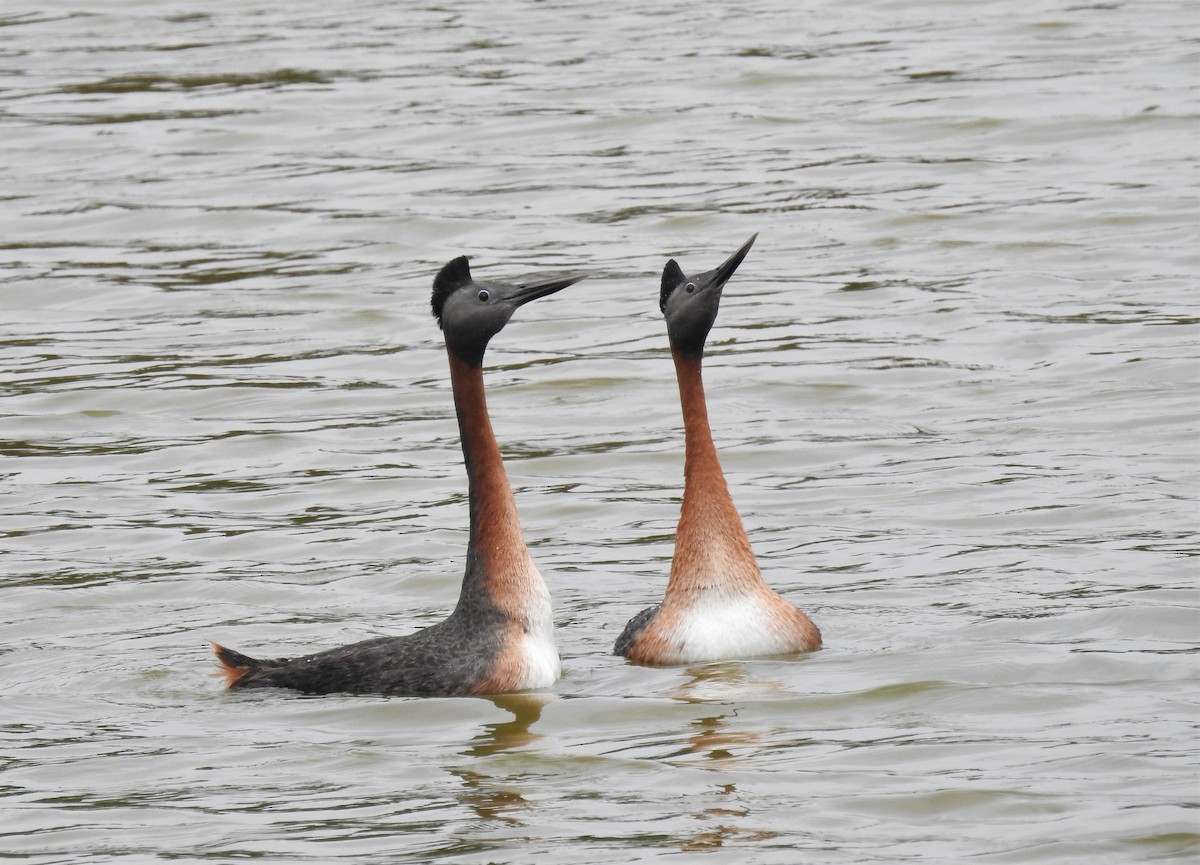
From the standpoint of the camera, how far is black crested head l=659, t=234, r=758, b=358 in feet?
32.7

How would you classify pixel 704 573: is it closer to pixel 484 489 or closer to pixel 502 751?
pixel 484 489

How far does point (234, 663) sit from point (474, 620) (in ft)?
3.53

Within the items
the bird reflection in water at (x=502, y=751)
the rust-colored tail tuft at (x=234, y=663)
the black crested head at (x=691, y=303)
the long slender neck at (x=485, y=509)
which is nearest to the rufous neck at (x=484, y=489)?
the long slender neck at (x=485, y=509)

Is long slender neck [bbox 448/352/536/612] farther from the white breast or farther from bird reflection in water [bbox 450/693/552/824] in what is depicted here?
the white breast

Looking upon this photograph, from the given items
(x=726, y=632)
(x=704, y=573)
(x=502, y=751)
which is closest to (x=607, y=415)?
(x=704, y=573)

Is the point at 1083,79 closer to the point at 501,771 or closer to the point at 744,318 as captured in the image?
the point at 744,318

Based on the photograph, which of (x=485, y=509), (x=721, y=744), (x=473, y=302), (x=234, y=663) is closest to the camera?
(x=721, y=744)

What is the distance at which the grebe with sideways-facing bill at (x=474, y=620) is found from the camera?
9656 mm

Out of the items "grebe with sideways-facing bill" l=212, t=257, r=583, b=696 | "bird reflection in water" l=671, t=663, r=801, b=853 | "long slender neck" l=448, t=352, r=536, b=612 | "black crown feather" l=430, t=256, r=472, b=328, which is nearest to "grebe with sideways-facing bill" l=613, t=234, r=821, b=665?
"bird reflection in water" l=671, t=663, r=801, b=853

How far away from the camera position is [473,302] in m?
9.71

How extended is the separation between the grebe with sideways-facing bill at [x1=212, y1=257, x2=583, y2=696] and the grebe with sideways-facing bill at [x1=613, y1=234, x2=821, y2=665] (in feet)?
1.77

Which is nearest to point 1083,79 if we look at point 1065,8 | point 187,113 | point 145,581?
point 1065,8

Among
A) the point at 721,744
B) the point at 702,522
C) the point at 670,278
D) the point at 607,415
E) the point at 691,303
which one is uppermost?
the point at 670,278

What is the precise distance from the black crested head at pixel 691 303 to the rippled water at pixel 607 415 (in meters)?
1.49
